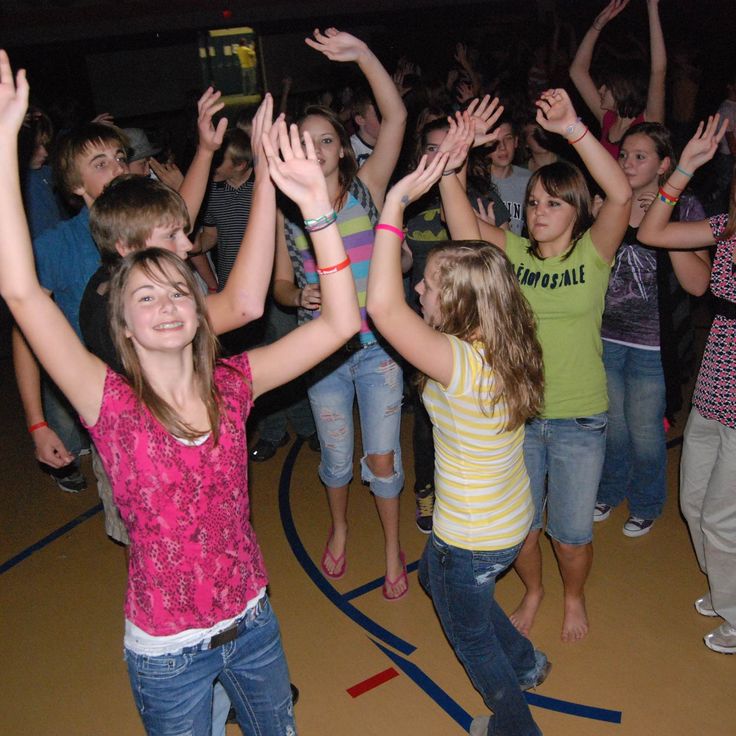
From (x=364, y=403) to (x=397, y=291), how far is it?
125 centimetres

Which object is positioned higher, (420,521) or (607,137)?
(607,137)

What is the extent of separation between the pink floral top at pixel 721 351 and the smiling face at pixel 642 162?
58 cm

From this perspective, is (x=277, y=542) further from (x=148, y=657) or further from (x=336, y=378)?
(x=148, y=657)

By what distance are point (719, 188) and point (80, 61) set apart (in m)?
10.8

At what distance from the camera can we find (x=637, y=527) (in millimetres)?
3826

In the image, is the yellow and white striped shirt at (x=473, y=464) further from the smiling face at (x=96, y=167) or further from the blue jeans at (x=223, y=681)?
the smiling face at (x=96, y=167)

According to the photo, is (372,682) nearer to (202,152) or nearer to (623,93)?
(202,152)

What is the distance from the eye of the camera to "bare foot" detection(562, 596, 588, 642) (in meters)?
3.18

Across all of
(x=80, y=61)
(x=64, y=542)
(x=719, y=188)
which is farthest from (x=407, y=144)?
(x=80, y=61)

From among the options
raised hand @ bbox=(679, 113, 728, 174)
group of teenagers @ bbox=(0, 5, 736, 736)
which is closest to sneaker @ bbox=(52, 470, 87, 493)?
group of teenagers @ bbox=(0, 5, 736, 736)

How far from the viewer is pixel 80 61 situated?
A: 1298 cm

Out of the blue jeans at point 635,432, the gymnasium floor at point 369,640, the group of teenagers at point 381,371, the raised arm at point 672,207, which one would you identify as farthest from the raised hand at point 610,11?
the gymnasium floor at point 369,640

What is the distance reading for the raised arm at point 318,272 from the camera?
6.30 ft

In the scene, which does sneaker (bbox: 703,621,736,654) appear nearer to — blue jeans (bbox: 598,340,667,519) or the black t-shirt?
blue jeans (bbox: 598,340,667,519)
